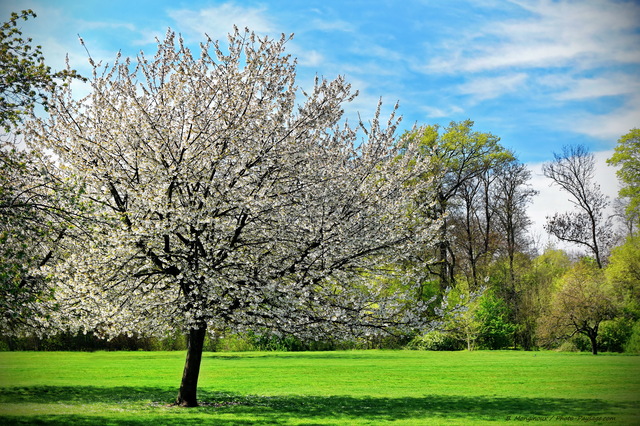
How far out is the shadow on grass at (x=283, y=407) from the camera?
1116cm

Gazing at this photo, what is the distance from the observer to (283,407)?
44.9 feet

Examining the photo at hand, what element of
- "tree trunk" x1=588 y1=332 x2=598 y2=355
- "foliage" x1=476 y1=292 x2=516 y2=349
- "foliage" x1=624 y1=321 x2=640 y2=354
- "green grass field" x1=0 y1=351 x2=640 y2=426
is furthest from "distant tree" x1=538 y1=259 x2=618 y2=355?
"green grass field" x1=0 y1=351 x2=640 y2=426

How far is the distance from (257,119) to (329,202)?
252 centimetres

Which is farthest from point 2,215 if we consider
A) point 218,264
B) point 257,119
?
point 257,119

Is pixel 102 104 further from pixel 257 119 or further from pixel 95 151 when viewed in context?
pixel 257 119

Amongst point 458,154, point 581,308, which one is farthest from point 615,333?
point 458,154

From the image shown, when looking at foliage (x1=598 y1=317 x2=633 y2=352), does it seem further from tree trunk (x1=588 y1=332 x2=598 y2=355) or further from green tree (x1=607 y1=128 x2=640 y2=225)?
green tree (x1=607 y1=128 x2=640 y2=225)

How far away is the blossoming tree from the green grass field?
2.13m

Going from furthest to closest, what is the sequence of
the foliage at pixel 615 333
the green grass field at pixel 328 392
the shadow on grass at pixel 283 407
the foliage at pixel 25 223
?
the foliage at pixel 615 333 < the green grass field at pixel 328 392 < the shadow on grass at pixel 283 407 < the foliage at pixel 25 223

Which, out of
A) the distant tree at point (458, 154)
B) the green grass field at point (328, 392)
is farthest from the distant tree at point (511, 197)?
the green grass field at point (328, 392)

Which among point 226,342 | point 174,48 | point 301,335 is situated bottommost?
point 226,342

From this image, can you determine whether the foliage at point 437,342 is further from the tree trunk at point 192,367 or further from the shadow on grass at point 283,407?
the tree trunk at point 192,367

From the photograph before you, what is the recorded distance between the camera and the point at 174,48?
12.8m

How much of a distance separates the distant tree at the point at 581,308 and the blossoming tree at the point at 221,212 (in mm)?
22510
